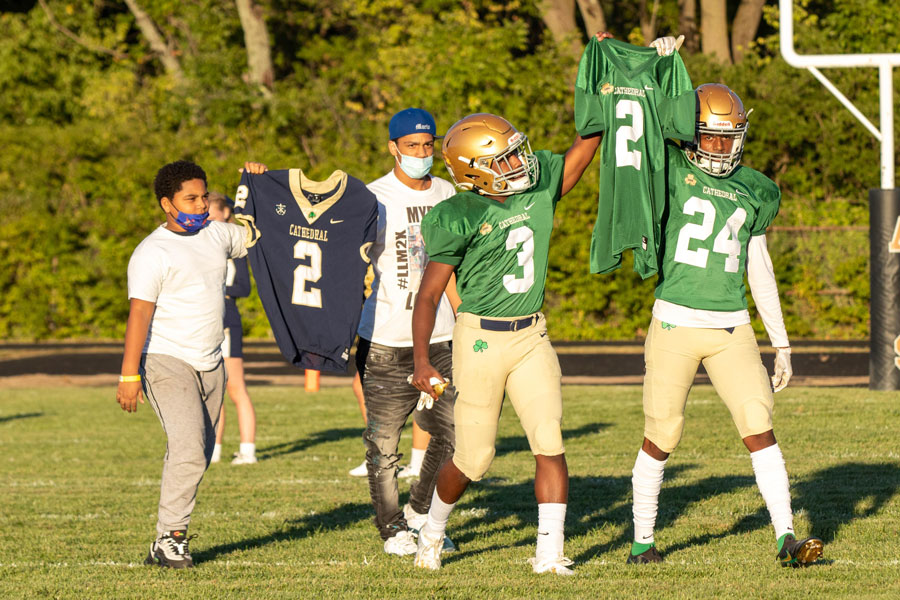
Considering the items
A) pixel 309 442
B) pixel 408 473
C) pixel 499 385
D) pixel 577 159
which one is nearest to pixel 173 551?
pixel 499 385

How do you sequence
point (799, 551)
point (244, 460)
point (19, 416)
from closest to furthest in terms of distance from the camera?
1. point (799, 551)
2. point (244, 460)
3. point (19, 416)

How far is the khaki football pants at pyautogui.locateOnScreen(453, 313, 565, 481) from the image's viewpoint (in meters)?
5.79

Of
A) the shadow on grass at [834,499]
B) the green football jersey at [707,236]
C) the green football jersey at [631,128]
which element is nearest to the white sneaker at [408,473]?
the shadow on grass at [834,499]

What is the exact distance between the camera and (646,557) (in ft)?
20.0

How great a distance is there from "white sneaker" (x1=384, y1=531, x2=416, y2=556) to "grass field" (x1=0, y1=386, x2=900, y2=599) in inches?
2.7

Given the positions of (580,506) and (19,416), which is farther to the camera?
(19,416)

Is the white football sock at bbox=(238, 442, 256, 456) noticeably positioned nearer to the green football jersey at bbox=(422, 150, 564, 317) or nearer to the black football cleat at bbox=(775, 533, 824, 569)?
the green football jersey at bbox=(422, 150, 564, 317)

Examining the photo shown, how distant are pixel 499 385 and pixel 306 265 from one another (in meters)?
1.69

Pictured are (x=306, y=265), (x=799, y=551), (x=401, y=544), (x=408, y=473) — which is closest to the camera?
(x=799, y=551)

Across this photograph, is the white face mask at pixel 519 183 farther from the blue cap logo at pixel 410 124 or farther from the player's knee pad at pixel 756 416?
the player's knee pad at pixel 756 416

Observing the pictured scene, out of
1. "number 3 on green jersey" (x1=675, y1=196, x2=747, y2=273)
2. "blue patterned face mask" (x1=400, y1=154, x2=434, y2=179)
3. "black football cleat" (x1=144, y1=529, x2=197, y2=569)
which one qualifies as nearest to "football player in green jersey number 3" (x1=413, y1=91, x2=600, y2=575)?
"number 3 on green jersey" (x1=675, y1=196, x2=747, y2=273)

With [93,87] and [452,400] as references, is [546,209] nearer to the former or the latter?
[452,400]

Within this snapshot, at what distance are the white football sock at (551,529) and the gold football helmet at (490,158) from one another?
139 cm

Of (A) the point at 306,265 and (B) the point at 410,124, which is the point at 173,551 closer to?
(A) the point at 306,265
